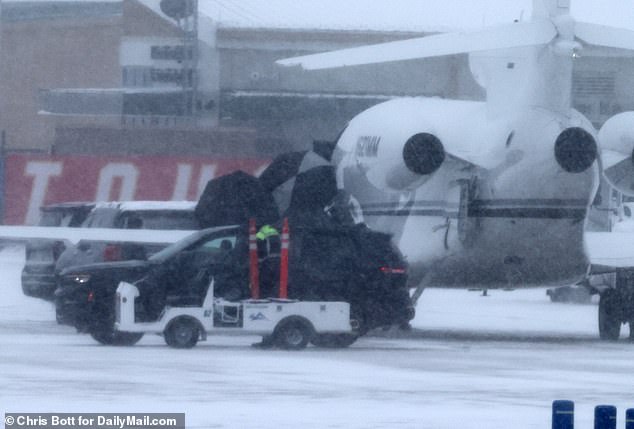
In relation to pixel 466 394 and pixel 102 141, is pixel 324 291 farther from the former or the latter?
pixel 102 141

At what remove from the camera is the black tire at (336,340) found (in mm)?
22516

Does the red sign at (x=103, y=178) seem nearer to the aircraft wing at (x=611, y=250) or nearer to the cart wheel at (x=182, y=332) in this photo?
the aircraft wing at (x=611, y=250)

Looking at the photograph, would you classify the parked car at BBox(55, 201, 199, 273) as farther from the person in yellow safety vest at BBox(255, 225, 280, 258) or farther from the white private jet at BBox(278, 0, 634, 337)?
the white private jet at BBox(278, 0, 634, 337)

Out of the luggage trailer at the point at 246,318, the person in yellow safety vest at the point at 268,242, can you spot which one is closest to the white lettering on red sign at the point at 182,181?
the person in yellow safety vest at the point at 268,242

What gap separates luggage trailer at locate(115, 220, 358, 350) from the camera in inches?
840

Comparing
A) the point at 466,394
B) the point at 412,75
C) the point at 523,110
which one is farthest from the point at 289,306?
the point at 412,75

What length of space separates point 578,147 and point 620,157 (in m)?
1.72

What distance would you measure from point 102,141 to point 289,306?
101 feet

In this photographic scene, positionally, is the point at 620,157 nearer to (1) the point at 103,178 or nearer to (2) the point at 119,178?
(2) the point at 119,178

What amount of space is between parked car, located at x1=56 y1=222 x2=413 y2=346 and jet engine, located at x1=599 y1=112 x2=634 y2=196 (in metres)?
3.39

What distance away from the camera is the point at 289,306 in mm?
21578

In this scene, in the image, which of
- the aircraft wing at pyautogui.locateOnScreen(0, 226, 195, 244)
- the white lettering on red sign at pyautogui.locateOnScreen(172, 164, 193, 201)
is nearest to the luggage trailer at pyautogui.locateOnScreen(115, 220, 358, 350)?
the aircraft wing at pyautogui.locateOnScreen(0, 226, 195, 244)

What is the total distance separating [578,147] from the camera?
73.9 feet

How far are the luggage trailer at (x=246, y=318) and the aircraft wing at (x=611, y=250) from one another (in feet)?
14.9
